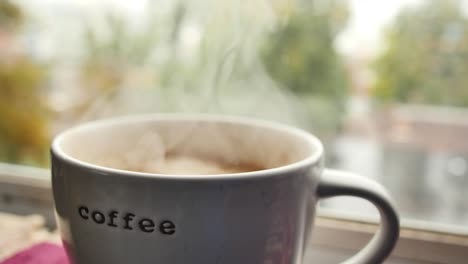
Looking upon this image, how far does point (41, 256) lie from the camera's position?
1.38ft

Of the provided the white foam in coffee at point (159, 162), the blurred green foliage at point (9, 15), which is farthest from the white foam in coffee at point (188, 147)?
the blurred green foliage at point (9, 15)

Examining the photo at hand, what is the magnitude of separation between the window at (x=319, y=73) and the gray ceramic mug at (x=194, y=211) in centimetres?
18

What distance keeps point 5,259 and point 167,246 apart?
193 mm

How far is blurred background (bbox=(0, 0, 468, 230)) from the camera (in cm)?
51

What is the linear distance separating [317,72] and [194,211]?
324mm

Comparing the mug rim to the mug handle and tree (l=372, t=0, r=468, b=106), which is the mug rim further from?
tree (l=372, t=0, r=468, b=106)

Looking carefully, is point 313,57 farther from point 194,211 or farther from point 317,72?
point 194,211

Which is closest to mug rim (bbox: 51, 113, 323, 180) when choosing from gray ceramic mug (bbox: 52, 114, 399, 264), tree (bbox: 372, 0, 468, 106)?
gray ceramic mug (bbox: 52, 114, 399, 264)

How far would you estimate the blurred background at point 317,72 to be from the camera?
51cm

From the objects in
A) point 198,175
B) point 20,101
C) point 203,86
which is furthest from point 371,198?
point 20,101

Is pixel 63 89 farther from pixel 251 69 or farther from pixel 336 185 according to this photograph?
pixel 336 185

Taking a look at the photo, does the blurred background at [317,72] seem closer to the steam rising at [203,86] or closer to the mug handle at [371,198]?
the steam rising at [203,86]

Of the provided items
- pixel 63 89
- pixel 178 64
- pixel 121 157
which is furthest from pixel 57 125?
pixel 121 157

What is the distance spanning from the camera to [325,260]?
0.48 m
